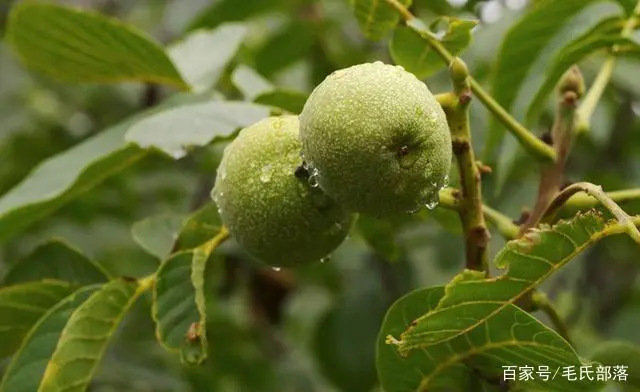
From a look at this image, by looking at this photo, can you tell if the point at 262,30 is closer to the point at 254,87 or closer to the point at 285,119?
the point at 254,87

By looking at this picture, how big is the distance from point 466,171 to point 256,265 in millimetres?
1946

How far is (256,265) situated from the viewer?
310cm

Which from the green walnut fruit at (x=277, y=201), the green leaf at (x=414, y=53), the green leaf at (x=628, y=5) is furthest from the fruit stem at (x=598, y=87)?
the green walnut fruit at (x=277, y=201)

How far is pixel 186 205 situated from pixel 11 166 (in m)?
0.64

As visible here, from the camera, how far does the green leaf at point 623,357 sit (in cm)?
154

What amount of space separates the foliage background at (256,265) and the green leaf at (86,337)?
91 cm

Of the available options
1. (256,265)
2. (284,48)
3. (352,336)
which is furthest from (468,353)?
(256,265)

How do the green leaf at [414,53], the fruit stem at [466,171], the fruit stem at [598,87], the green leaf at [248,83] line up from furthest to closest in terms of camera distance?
the green leaf at [248,83] → the fruit stem at [598,87] → the green leaf at [414,53] → the fruit stem at [466,171]

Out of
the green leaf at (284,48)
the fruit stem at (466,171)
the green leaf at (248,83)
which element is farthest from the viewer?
the green leaf at (284,48)

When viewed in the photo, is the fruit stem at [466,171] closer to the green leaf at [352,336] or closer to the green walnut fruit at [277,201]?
the green walnut fruit at [277,201]

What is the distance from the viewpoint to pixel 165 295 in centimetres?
136

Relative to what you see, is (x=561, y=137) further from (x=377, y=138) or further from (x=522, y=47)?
(x=377, y=138)

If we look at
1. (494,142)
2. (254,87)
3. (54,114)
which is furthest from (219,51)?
(54,114)

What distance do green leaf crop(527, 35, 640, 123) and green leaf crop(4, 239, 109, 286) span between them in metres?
0.83
